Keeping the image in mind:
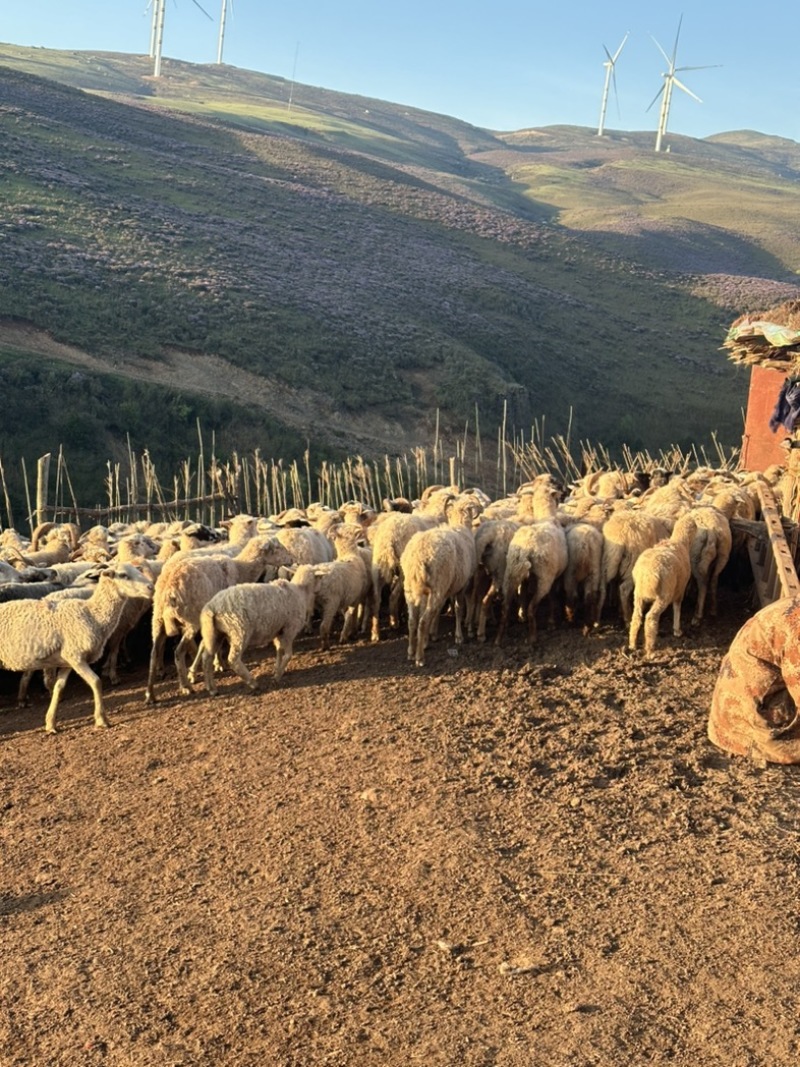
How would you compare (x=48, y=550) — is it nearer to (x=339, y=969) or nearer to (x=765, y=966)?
(x=339, y=969)

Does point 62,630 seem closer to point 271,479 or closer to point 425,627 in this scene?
point 425,627

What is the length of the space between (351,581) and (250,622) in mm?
1644

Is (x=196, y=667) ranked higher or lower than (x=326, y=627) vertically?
lower

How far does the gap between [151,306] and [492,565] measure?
2856 centimetres

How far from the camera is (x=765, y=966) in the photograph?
5.55 meters

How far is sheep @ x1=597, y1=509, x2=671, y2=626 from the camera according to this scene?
11.0 m

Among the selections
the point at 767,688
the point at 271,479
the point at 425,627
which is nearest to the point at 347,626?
the point at 425,627

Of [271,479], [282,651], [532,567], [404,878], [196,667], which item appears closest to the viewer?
[404,878]

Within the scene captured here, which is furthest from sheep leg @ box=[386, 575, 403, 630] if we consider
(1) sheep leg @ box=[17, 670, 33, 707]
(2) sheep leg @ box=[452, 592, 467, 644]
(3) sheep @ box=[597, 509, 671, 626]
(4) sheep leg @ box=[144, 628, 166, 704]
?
(1) sheep leg @ box=[17, 670, 33, 707]

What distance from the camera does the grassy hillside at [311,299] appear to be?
32.7m

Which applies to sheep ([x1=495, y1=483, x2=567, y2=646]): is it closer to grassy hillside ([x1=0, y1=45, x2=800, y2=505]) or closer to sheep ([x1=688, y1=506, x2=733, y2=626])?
sheep ([x1=688, y1=506, x2=733, y2=626])

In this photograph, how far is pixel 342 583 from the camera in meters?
10.9

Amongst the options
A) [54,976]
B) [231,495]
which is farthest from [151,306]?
[54,976]

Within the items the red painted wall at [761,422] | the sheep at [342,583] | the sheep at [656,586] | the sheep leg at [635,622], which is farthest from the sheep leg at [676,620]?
the red painted wall at [761,422]
